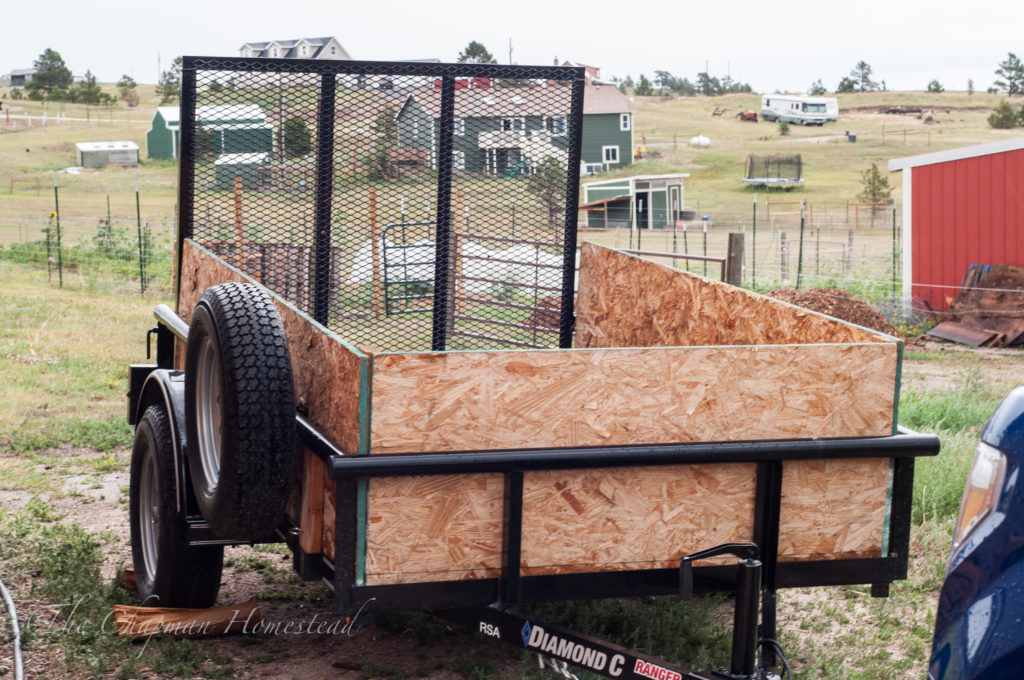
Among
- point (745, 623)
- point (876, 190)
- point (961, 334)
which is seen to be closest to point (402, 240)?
point (745, 623)

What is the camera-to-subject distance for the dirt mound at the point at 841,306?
12.8 metres

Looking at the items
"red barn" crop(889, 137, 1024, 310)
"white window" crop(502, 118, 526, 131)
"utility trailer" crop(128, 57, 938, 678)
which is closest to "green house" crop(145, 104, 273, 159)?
"white window" crop(502, 118, 526, 131)

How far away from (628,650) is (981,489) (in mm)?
1200

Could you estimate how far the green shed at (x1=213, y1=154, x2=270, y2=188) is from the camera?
5500mm

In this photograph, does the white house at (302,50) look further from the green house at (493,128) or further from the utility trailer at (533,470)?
the utility trailer at (533,470)

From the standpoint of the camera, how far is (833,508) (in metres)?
3.31

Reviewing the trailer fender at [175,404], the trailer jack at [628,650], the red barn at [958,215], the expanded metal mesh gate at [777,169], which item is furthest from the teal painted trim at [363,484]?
the expanded metal mesh gate at [777,169]

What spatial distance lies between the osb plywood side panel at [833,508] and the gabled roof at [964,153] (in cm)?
1227

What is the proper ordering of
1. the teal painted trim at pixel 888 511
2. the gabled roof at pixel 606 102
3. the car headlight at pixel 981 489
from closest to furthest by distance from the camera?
the car headlight at pixel 981 489, the teal painted trim at pixel 888 511, the gabled roof at pixel 606 102

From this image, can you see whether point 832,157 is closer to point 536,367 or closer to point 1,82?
point 536,367

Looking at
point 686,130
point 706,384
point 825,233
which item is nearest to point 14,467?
point 706,384

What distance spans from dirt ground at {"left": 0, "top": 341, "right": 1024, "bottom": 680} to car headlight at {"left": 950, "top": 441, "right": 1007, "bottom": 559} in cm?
161

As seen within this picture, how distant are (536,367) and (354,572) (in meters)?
0.75

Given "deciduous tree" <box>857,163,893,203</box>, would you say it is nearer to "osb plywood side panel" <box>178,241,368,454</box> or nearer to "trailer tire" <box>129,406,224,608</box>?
"trailer tire" <box>129,406,224,608</box>
